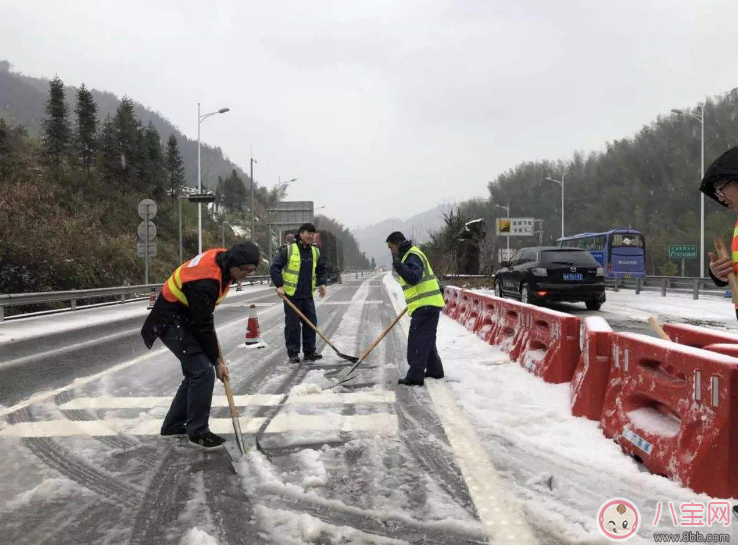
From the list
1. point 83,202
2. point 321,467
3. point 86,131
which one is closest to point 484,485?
point 321,467

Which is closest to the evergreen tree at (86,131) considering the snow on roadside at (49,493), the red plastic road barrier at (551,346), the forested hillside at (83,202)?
the forested hillside at (83,202)

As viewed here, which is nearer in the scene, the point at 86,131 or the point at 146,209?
the point at 146,209

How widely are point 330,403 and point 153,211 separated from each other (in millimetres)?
17123

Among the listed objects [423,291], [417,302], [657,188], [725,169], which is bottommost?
[417,302]

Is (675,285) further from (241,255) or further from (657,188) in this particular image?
(657,188)

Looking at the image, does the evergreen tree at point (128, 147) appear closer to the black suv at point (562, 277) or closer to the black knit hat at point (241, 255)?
the black suv at point (562, 277)

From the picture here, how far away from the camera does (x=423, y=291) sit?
5.67 metres

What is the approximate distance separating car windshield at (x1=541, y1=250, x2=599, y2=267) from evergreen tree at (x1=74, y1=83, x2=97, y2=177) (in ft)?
169

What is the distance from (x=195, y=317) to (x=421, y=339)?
2660 mm

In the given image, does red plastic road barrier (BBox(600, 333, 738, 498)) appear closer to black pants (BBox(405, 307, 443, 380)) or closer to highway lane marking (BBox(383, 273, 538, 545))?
highway lane marking (BBox(383, 273, 538, 545))

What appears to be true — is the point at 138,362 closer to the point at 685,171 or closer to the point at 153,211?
the point at 153,211

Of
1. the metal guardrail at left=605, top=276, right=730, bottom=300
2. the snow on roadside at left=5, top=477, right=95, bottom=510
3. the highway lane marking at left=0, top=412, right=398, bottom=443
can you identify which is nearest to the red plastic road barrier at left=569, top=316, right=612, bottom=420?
the highway lane marking at left=0, top=412, right=398, bottom=443

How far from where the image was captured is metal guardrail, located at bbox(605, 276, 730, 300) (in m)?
18.3

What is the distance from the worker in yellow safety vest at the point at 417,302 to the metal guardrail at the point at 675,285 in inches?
610
